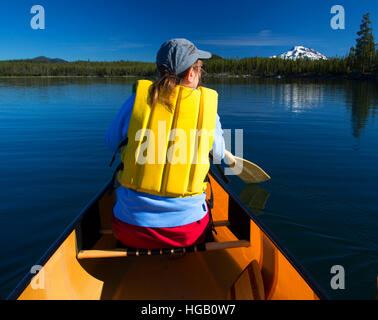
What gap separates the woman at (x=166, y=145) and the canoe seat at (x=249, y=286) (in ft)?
2.19

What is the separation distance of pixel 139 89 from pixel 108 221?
1829 millimetres

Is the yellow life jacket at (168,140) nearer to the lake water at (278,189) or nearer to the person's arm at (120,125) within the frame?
the person's arm at (120,125)

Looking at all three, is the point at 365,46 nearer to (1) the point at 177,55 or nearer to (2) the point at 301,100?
(2) the point at 301,100

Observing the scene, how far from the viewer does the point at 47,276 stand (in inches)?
81.7

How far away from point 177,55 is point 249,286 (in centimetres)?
178

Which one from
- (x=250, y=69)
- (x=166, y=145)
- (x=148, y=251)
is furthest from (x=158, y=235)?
(x=250, y=69)

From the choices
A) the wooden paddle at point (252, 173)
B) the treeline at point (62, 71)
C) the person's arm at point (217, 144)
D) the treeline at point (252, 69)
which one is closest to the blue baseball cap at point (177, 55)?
the person's arm at point (217, 144)

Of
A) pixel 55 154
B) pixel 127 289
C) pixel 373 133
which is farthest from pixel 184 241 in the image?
pixel 373 133

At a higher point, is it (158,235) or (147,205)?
(147,205)

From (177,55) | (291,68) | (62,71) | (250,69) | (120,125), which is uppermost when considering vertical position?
(62,71)

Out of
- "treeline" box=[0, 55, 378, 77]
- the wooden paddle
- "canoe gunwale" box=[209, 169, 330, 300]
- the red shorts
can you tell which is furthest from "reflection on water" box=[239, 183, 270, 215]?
"treeline" box=[0, 55, 378, 77]

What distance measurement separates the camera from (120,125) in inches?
84.0
